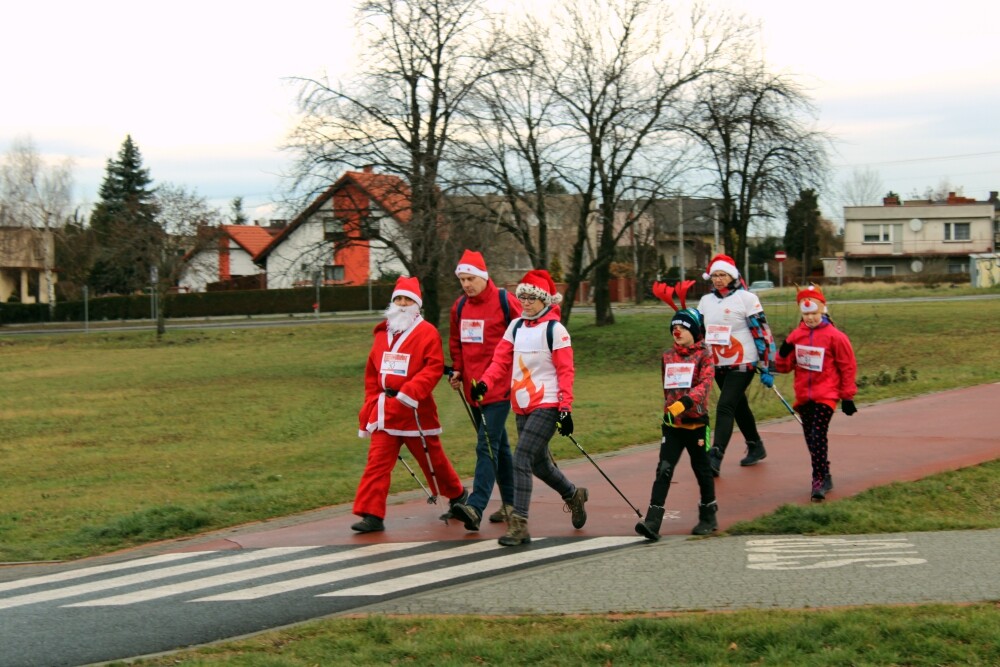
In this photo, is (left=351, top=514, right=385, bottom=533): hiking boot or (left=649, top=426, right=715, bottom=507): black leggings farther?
(left=351, top=514, right=385, bottom=533): hiking boot

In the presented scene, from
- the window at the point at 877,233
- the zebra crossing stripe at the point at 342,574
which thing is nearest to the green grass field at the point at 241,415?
the zebra crossing stripe at the point at 342,574

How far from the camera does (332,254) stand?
108ft

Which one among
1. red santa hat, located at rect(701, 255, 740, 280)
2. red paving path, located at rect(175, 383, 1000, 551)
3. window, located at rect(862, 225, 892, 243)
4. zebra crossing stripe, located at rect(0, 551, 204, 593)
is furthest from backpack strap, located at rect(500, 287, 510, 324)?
window, located at rect(862, 225, 892, 243)

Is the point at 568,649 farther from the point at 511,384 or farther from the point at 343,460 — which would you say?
the point at 343,460

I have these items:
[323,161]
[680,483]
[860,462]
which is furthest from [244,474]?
[323,161]

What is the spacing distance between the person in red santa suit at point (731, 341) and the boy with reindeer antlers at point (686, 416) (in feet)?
7.13

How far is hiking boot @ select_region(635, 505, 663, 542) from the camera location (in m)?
8.45

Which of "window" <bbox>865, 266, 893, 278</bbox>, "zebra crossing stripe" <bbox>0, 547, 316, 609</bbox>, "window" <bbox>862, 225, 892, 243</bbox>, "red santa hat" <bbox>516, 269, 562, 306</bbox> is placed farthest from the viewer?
"window" <bbox>862, 225, 892, 243</bbox>

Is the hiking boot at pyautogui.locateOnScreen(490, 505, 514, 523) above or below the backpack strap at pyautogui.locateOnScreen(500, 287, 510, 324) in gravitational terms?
below

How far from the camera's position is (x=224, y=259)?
263ft

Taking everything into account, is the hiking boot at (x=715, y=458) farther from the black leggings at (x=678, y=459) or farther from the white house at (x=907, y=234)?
the white house at (x=907, y=234)

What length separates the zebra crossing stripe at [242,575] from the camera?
24.2 ft

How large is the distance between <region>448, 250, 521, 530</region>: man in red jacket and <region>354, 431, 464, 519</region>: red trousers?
35cm

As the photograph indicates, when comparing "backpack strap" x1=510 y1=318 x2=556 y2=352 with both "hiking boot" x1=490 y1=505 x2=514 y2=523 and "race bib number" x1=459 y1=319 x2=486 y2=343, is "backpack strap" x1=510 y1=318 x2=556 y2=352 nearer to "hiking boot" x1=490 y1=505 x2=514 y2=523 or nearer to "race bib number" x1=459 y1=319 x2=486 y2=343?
"race bib number" x1=459 y1=319 x2=486 y2=343
